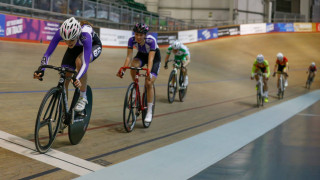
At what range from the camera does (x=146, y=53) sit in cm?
538

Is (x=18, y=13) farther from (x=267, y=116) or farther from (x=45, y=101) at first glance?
(x=45, y=101)

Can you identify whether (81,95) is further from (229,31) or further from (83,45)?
(229,31)

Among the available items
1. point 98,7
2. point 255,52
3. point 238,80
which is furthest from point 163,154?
point 255,52

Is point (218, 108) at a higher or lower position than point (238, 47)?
A: lower

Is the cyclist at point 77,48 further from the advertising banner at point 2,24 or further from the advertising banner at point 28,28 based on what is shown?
the advertising banner at point 28,28

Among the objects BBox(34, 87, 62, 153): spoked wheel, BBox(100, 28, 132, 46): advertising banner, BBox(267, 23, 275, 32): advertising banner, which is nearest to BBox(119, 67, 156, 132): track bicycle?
BBox(34, 87, 62, 153): spoked wheel

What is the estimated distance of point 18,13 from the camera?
1448 cm

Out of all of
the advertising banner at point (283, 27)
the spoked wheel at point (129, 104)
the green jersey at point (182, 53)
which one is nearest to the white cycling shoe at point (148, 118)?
the spoked wheel at point (129, 104)

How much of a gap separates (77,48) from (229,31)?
27.5 meters

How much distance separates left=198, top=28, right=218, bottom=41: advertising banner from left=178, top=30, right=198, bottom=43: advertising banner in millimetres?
569

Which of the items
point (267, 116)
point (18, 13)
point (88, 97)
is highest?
point (18, 13)

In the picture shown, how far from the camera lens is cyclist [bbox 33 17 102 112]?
3.32m

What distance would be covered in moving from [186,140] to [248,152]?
850 mm

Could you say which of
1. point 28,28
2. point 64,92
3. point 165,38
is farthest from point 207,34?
point 64,92
